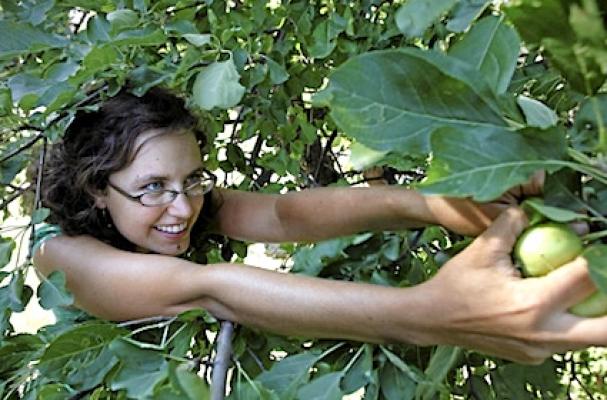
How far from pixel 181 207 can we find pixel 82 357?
323mm

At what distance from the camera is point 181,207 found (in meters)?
1.17

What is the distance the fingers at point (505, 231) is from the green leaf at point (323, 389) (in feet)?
0.61

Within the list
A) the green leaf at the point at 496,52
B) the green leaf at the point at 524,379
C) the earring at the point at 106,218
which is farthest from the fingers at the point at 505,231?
the earring at the point at 106,218

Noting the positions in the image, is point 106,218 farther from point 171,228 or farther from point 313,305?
point 313,305

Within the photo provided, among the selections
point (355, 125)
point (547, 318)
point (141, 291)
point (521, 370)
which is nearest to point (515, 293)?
point (547, 318)

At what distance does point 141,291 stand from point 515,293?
1.54 ft

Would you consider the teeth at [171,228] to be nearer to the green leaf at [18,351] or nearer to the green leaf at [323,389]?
the green leaf at [18,351]

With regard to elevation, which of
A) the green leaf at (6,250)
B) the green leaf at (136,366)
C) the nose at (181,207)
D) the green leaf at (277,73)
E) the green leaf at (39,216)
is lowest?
the nose at (181,207)

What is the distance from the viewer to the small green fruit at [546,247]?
0.65m

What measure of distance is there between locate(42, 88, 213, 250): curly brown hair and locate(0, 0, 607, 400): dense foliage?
5 centimetres

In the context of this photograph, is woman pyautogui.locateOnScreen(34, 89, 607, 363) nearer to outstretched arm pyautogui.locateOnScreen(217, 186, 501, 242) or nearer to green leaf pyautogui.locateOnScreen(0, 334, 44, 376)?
outstretched arm pyautogui.locateOnScreen(217, 186, 501, 242)

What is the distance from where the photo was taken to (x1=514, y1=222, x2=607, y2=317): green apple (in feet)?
2.14

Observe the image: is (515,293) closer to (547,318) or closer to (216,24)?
(547,318)

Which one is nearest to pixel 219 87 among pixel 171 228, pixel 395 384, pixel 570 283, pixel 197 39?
pixel 197 39
